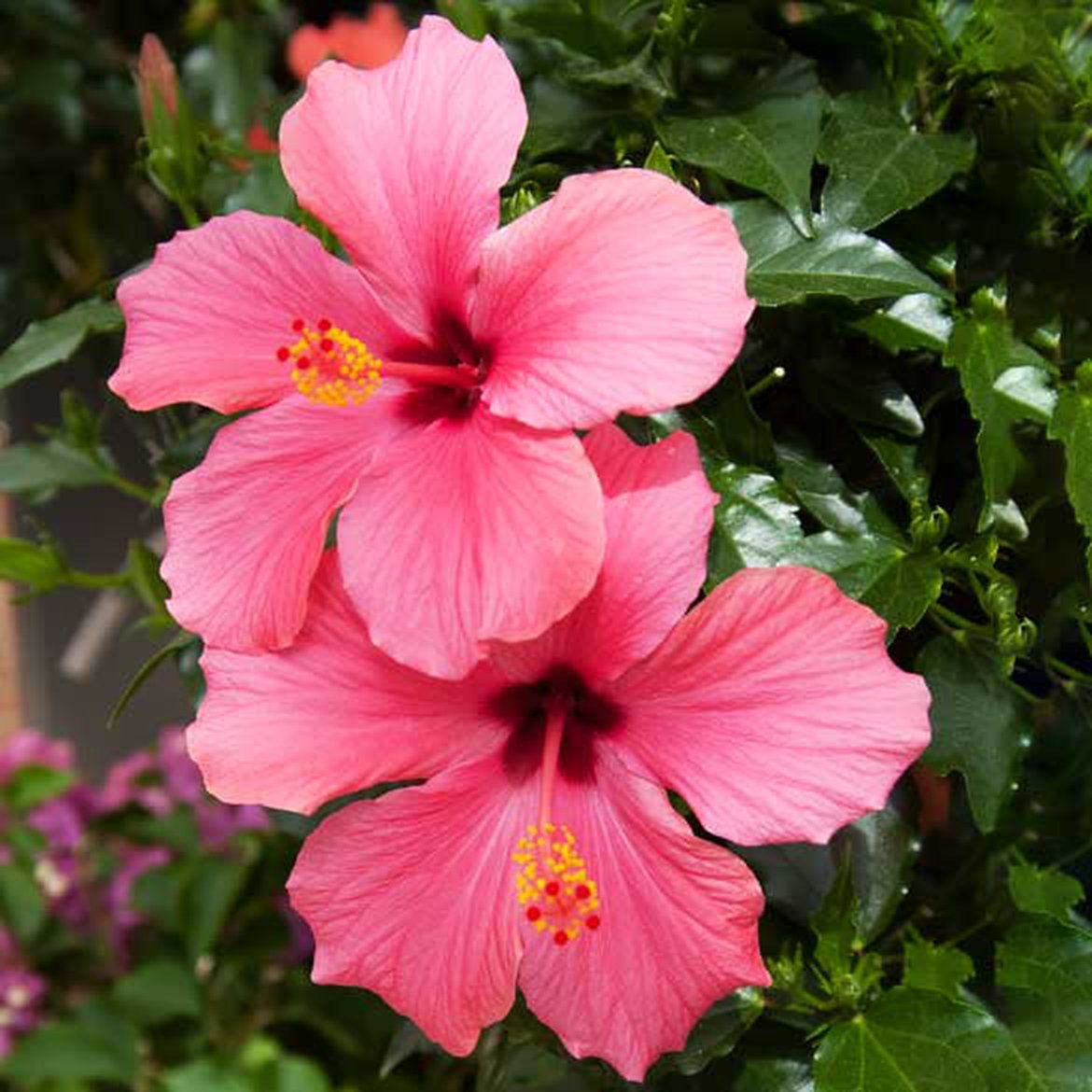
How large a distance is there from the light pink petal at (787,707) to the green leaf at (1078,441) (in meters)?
0.11

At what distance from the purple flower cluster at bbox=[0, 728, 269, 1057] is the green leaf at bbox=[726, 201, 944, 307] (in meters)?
1.14

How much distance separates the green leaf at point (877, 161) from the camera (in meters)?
0.60

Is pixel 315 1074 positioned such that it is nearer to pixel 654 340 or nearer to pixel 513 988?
pixel 513 988

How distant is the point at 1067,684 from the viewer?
696mm

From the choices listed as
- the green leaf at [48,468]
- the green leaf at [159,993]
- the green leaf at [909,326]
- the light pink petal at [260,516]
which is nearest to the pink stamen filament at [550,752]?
the light pink petal at [260,516]

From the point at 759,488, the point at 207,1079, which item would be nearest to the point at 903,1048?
the point at 759,488

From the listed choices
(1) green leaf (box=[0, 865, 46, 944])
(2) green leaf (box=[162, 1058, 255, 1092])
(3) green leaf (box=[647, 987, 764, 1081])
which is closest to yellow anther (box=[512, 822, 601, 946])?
(3) green leaf (box=[647, 987, 764, 1081])

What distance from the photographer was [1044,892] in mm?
677

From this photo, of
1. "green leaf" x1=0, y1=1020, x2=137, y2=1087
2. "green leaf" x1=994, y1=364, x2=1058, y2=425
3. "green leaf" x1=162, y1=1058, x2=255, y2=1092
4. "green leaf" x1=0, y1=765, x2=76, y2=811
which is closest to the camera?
"green leaf" x1=994, y1=364, x2=1058, y2=425

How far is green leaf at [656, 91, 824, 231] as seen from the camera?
60 centimetres

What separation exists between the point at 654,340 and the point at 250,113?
1101mm

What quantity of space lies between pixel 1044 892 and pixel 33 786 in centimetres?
141

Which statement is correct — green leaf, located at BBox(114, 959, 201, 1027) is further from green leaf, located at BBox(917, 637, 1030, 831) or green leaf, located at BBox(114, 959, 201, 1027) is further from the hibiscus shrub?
green leaf, located at BBox(917, 637, 1030, 831)

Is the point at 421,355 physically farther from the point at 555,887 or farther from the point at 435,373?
the point at 555,887
